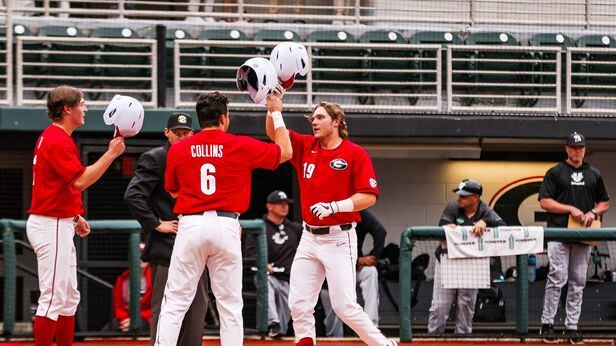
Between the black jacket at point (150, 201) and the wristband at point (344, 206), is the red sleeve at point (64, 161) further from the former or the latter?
the wristband at point (344, 206)

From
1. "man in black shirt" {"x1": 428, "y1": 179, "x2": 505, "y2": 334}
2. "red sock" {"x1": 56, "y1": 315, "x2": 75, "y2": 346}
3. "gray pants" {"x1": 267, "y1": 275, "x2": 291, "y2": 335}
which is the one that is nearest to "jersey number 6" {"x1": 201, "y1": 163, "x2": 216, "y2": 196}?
"red sock" {"x1": 56, "y1": 315, "x2": 75, "y2": 346}

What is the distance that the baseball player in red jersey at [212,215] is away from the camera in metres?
7.33

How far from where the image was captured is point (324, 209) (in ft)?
26.5

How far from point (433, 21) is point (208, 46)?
110 inches

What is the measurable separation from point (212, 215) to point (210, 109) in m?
0.67

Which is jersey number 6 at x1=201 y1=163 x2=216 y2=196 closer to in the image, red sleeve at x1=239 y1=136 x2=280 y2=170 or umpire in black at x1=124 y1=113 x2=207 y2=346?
red sleeve at x1=239 y1=136 x2=280 y2=170

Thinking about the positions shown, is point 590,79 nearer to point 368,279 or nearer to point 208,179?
point 368,279

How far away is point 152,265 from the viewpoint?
8500 millimetres

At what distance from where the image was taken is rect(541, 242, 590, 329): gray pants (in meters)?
11.5

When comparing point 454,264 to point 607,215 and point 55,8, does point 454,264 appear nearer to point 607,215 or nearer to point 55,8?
point 607,215

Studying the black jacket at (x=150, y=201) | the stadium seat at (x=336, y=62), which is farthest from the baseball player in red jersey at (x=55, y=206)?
the stadium seat at (x=336, y=62)

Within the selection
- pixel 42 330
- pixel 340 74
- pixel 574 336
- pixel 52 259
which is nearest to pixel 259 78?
pixel 52 259

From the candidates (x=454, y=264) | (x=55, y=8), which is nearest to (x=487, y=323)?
(x=454, y=264)

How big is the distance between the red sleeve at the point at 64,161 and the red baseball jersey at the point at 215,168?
0.83m
